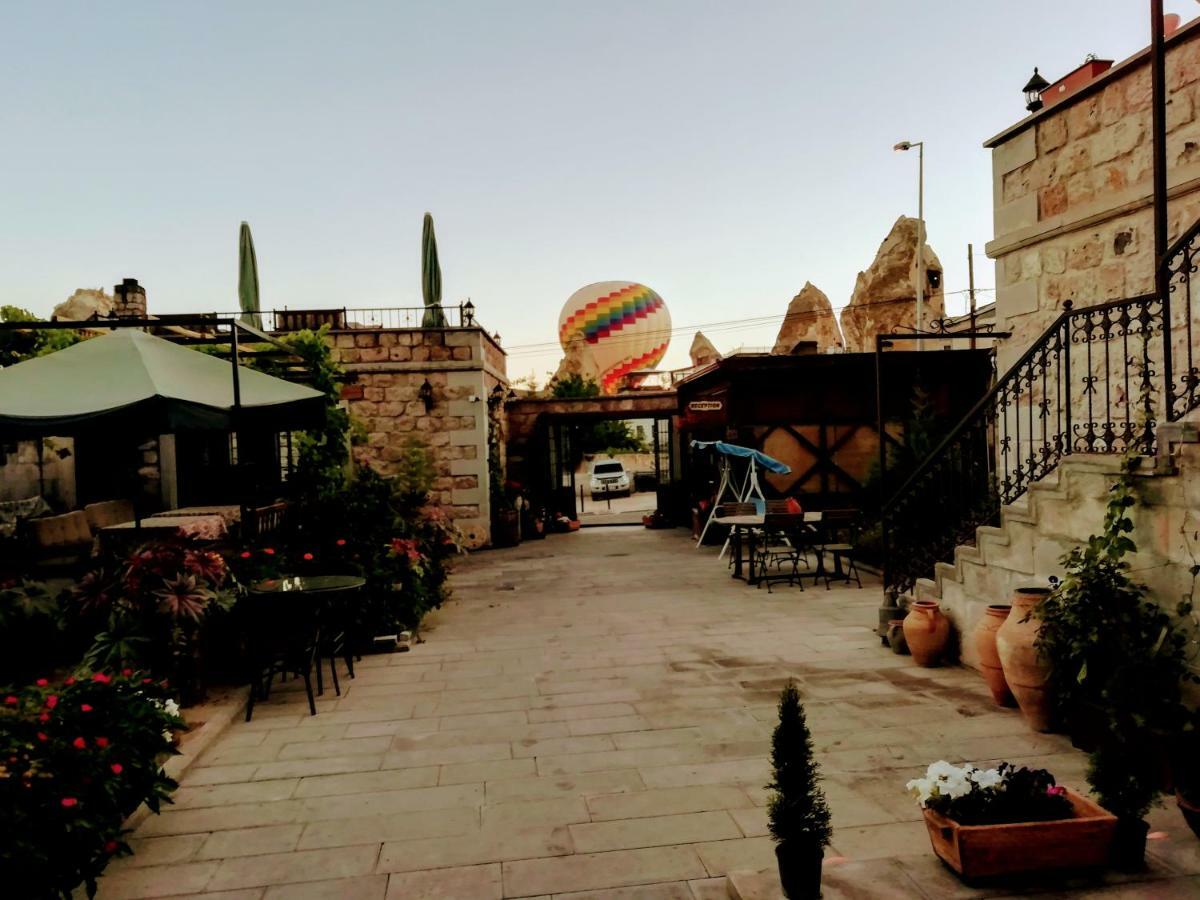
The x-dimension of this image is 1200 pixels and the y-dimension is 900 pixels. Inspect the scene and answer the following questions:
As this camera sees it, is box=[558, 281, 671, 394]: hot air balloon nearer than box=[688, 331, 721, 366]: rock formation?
Yes

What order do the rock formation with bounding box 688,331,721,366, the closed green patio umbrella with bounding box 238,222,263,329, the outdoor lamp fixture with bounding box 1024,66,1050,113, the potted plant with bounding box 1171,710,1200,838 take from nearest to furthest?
the potted plant with bounding box 1171,710,1200,838, the outdoor lamp fixture with bounding box 1024,66,1050,113, the closed green patio umbrella with bounding box 238,222,263,329, the rock formation with bounding box 688,331,721,366

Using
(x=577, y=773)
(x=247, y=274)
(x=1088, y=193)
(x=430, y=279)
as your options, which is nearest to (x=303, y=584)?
(x=577, y=773)

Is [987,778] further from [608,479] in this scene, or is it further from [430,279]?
[608,479]

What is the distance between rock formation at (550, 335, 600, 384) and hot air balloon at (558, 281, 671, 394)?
1.79 ft

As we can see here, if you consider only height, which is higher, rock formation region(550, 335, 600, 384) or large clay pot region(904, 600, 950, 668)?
rock formation region(550, 335, 600, 384)

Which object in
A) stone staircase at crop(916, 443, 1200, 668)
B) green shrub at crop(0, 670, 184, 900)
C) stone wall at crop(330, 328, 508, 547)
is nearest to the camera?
green shrub at crop(0, 670, 184, 900)

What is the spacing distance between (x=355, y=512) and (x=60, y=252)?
20.1ft

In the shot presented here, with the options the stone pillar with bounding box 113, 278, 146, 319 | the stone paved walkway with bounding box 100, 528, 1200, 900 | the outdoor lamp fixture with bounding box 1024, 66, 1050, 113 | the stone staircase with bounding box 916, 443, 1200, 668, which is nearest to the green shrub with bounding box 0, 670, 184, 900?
the stone paved walkway with bounding box 100, 528, 1200, 900

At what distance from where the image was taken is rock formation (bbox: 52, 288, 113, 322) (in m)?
20.3

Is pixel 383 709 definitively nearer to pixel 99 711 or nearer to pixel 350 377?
pixel 99 711

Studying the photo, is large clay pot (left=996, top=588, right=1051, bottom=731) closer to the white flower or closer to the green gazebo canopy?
the white flower

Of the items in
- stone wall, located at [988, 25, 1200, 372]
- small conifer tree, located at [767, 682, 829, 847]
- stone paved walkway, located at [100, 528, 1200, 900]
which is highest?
stone wall, located at [988, 25, 1200, 372]

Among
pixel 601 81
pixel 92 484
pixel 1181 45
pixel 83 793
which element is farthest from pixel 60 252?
pixel 1181 45

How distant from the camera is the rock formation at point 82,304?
20.3 meters
